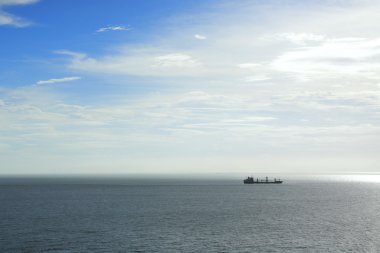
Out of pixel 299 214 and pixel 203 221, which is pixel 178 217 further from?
pixel 299 214

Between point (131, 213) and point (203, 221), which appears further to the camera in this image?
point (131, 213)

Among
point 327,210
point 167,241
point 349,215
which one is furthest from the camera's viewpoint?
point 327,210

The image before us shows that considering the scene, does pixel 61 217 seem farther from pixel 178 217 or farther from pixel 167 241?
pixel 167 241

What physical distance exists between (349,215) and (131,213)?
59.1 meters

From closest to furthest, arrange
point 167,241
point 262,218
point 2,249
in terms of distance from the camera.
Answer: point 2,249, point 167,241, point 262,218

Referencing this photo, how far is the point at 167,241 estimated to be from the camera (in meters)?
→ 79.3

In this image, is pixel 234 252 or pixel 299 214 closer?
pixel 234 252

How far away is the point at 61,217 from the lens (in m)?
116

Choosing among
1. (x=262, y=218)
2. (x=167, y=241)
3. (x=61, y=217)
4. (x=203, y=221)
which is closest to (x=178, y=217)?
(x=203, y=221)

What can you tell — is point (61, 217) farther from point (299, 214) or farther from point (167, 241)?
point (299, 214)

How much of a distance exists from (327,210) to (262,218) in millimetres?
35698

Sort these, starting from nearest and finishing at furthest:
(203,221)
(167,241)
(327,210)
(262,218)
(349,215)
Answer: (167,241)
(203,221)
(262,218)
(349,215)
(327,210)

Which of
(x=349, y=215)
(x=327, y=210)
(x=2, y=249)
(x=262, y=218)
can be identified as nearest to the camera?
(x=2, y=249)

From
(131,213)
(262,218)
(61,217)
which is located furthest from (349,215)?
(61,217)
